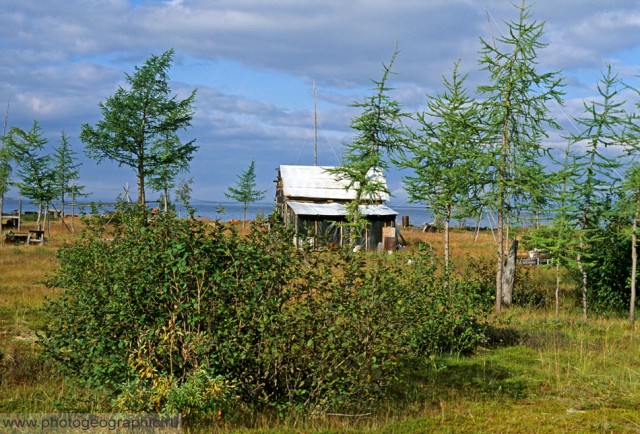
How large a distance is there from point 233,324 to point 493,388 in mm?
4697

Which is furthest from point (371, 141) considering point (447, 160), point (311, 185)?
point (311, 185)

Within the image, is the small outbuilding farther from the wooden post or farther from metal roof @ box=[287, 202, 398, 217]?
the wooden post

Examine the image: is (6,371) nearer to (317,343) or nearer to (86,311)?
(86,311)

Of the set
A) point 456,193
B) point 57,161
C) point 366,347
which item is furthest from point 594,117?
point 57,161

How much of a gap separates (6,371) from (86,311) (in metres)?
2.86

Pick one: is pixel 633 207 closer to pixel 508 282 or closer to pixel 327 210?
pixel 508 282

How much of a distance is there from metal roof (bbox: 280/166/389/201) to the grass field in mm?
27636

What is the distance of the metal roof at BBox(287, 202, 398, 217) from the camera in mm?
38053

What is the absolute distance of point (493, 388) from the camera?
964cm

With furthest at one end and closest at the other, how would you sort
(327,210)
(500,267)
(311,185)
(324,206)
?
(311,185), (324,206), (327,210), (500,267)

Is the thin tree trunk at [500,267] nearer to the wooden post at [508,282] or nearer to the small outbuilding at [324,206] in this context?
the wooden post at [508,282]

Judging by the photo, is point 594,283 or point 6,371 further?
point 594,283

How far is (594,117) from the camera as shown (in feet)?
56.1

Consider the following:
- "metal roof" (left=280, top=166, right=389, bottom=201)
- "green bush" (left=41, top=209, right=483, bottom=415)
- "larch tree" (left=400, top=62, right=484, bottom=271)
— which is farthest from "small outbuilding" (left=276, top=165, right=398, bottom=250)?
"green bush" (left=41, top=209, right=483, bottom=415)
